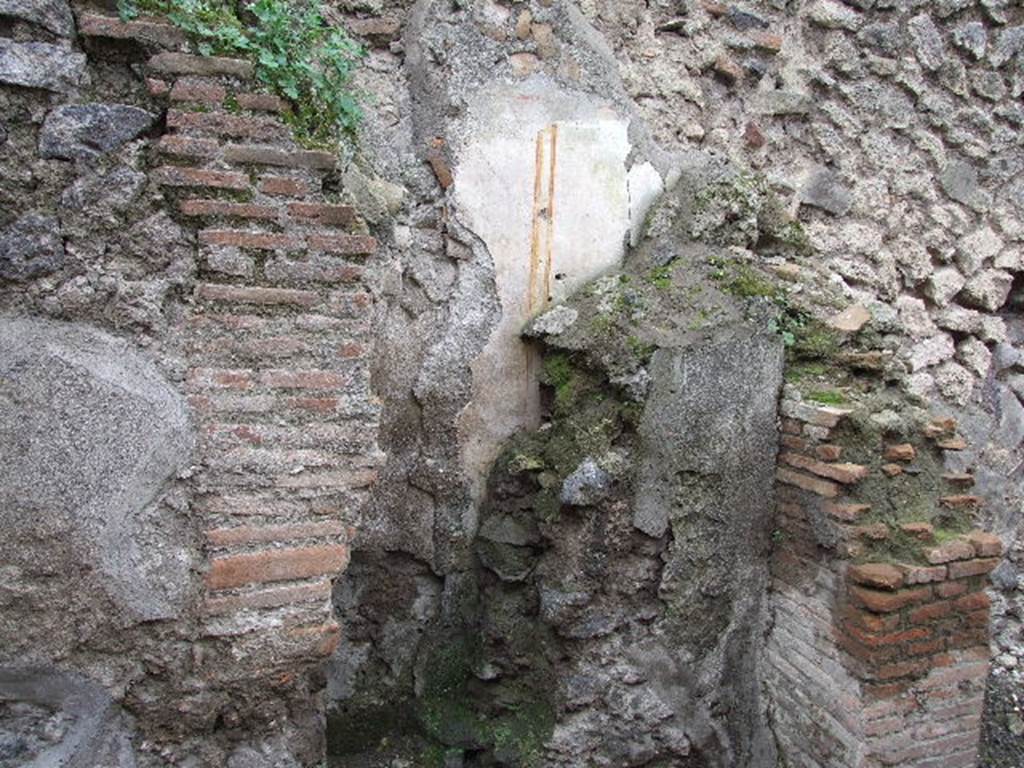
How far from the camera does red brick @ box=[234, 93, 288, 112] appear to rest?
2174 millimetres

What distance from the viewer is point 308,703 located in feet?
7.84

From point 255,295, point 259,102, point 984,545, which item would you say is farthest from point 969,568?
point 259,102

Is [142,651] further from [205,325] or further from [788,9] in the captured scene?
[788,9]

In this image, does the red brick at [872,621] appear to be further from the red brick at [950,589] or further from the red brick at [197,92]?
the red brick at [197,92]

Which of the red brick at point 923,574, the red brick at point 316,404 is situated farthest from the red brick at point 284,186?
the red brick at point 923,574

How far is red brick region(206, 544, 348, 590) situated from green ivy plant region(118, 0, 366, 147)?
42.6 inches

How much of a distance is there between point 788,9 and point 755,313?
1.66 metres

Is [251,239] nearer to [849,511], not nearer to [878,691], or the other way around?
[849,511]

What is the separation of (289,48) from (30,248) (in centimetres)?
86

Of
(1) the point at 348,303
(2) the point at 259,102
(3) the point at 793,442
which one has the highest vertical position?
(2) the point at 259,102

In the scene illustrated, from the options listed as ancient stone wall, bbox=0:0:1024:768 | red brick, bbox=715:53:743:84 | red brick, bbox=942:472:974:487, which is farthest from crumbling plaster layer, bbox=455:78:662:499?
red brick, bbox=942:472:974:487

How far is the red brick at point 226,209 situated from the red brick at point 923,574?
Result: 7.13 feet

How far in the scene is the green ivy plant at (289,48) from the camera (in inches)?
84.7

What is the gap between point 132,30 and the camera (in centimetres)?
209
